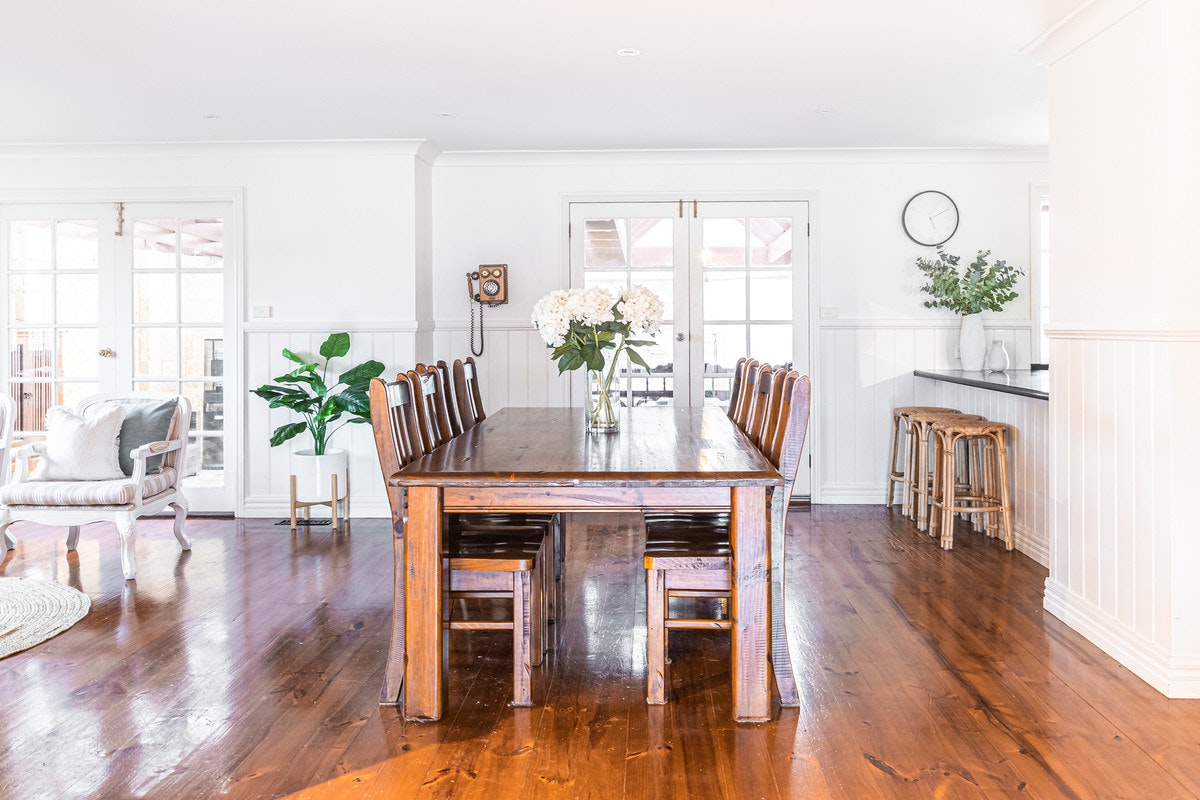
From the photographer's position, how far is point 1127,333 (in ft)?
9.84

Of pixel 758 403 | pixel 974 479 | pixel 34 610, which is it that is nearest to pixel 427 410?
pixel 758 403

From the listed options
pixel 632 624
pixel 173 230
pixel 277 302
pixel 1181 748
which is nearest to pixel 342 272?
pixel 277 302

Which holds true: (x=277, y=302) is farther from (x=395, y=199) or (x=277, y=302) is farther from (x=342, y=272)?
(x=395, y=199)

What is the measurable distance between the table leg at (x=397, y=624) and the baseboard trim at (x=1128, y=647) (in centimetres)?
231

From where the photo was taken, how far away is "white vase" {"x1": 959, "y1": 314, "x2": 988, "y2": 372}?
5695 millimetres

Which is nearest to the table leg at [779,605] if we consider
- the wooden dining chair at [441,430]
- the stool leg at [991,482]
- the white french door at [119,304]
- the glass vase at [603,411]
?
the wooden dining chair at [441,430]

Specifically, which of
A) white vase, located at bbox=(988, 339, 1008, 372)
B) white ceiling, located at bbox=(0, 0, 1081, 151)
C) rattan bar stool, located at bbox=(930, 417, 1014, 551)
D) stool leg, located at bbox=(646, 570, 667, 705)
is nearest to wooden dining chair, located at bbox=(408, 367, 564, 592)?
stool leg, located at bbox=(646, 570, 667, 705)

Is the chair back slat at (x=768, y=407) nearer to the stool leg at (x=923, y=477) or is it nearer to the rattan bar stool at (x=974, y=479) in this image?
the rattan bar stool at (x=974, y=479)

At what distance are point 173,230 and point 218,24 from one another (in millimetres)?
2589

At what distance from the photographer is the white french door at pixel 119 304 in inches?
227

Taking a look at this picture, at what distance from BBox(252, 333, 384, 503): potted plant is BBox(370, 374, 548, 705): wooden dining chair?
259 cm

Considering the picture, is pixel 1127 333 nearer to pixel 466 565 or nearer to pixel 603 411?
pixel 603 411

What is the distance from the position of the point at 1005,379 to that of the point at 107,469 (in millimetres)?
4721

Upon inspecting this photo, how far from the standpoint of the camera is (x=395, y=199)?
18.6 ft
